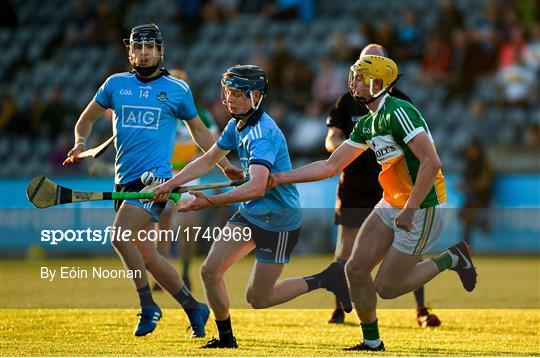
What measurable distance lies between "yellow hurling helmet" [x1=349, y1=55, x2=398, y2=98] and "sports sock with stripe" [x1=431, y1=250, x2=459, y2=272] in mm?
1404

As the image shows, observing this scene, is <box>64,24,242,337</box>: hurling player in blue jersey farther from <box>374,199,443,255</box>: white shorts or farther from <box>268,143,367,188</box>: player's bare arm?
<box>374,199,443,255</box>: white shorts

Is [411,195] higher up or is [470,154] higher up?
[411,195]

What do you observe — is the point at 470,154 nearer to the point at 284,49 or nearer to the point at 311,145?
the point at 311,145

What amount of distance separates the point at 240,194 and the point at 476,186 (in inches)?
481

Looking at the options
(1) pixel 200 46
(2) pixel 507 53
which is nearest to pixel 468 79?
(2) pixel 507 53

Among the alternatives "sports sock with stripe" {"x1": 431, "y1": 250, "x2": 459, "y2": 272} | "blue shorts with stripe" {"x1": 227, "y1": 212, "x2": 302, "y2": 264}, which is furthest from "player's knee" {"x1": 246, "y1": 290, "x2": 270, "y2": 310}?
"sports sock with stripe" {"x1": 431, "y1": 250, "x2": 459, "y2": 272}

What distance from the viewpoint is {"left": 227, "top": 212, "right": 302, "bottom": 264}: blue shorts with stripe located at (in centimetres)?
901

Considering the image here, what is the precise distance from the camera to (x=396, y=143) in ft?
28.6

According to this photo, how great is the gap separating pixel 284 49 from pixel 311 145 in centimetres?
234

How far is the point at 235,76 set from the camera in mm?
8773

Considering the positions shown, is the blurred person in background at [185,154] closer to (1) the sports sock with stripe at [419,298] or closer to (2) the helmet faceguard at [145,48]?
(2) the helmet faceguard at [145,48]

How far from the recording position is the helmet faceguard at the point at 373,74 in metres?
8.77

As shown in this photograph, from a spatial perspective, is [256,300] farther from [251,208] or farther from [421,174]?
[421,174]

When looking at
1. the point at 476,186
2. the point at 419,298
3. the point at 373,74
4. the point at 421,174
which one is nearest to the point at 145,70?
the point at 373,74
